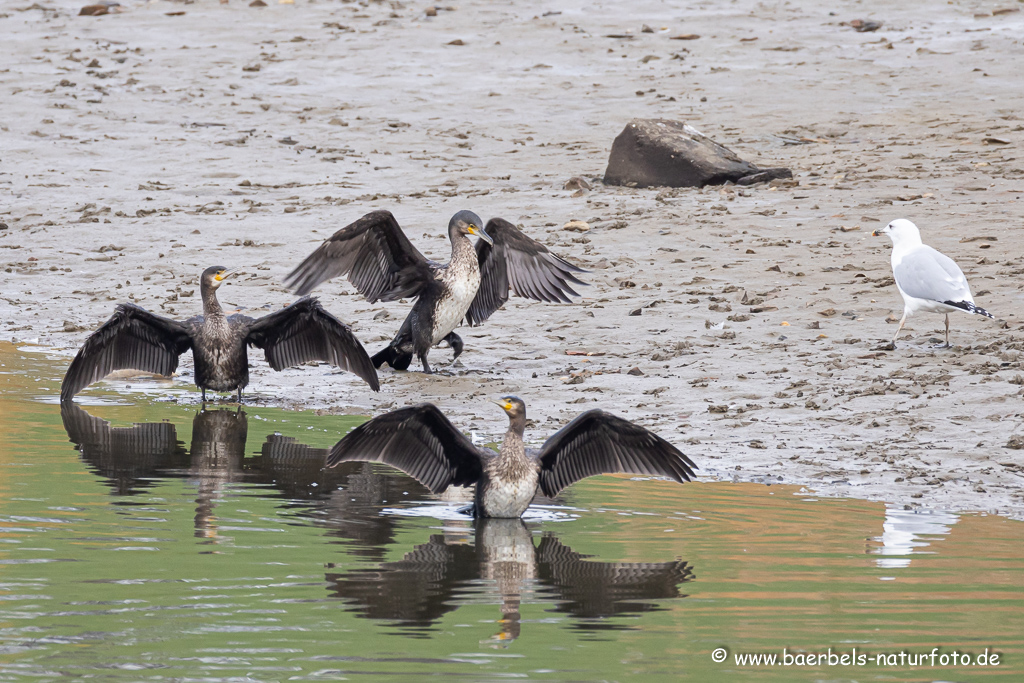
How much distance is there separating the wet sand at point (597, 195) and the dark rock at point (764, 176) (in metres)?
0.36

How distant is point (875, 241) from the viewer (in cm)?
1240

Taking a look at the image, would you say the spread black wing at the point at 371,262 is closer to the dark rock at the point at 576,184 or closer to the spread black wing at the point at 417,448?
the spread black wing at the point at 417,448

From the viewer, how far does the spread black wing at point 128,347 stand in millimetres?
9836

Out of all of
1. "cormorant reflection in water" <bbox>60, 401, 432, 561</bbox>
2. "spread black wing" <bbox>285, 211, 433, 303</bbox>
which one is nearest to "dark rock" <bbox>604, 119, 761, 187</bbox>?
"spread black wing" <bbox>285, 211, 433, 303</bbox>

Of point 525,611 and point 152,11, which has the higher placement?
point 152,11

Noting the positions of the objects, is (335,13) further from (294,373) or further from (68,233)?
(294,373)

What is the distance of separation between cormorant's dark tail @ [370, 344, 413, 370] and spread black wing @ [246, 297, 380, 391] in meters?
0.62

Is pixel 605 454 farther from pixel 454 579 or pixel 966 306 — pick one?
pixel 966 306

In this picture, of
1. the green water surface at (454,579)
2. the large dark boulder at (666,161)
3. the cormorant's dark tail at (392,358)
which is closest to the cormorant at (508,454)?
the green water surface at (454,579)

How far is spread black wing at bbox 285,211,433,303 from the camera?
1049 cm

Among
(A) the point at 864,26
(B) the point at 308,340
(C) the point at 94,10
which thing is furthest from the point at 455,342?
(C) the point at 94,10

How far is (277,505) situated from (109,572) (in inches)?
57.2

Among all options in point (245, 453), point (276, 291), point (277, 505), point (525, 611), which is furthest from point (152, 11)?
point (525, 611)

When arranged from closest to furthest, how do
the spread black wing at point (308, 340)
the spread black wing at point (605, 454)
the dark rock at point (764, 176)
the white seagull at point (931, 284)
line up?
1. the spread black wing at point (605, 454)
2. the white seagull at point (931, 284)
3. the spread black wing at point (308, 340)
4. the dark rock at point (764, 176)
